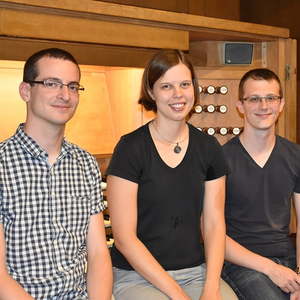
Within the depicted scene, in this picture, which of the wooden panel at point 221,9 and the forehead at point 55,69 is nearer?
the forehead at point 55,69

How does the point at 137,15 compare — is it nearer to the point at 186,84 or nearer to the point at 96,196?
the point at 186,84

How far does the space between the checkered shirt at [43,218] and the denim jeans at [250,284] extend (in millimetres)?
685

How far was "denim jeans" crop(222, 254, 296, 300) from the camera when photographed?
222 cm

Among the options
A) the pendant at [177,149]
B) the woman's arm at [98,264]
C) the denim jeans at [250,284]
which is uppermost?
the pendant at [177,149]

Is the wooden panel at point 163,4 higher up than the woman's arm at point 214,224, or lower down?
higher up

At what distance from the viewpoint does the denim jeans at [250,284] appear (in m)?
2.22

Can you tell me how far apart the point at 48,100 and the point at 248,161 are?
1024 mm

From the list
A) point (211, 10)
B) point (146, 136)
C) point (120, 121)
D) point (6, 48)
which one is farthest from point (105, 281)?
point (211, 10)

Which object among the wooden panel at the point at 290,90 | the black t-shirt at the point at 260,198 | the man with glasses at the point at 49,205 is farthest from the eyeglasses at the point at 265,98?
the wooden panel at the point at 290,90

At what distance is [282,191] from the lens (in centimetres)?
253

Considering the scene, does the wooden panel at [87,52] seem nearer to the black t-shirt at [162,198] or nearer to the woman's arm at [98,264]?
the black t-shirt at [162,198]

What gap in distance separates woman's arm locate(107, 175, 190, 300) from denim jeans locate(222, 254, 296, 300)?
1.17 feet

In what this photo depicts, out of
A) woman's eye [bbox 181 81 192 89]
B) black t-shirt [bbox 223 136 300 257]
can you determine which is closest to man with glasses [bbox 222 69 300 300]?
black t-shirt [bbox 223 136 300 257]

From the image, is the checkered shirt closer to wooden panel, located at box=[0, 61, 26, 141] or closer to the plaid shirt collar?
the plaid shirt collar
